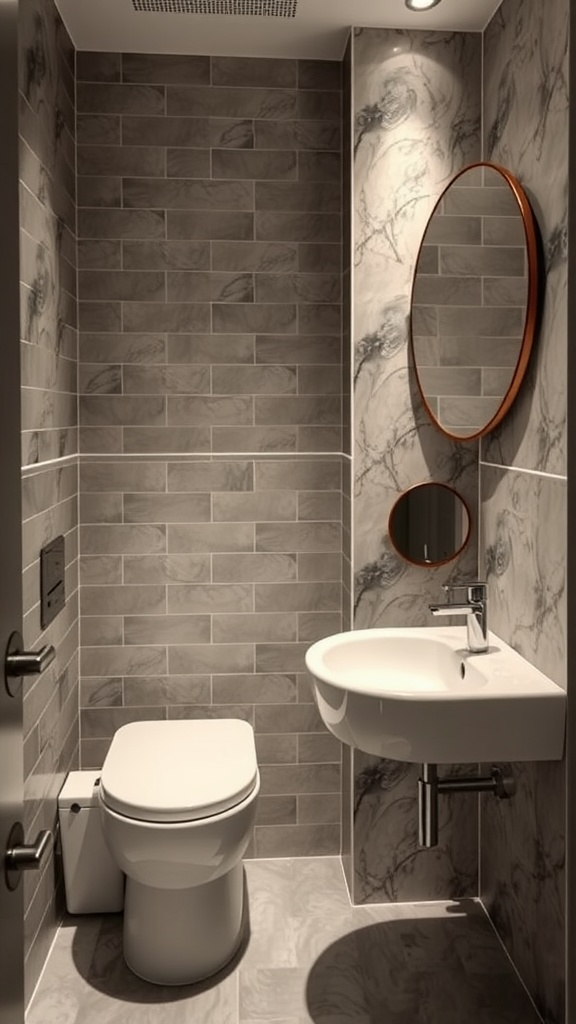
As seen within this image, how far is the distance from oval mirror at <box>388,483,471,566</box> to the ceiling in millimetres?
1303

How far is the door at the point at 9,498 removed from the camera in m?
0.92

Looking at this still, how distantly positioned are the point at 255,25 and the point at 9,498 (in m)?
2.12

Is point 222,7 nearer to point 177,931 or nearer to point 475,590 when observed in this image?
→ point 475,590

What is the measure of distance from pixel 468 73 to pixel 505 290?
0.78 meters

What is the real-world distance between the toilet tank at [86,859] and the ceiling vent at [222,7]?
2205mm

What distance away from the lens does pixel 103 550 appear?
2.88 meters

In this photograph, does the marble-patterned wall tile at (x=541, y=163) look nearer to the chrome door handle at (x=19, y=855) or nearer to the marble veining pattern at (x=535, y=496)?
the marble veining pattern at (x=535, y=496)

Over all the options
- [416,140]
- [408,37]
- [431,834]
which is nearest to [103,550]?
[431,834]

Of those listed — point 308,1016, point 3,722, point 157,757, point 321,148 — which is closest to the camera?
point 3,722

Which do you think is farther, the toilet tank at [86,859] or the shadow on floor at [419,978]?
the toilet tank at [86,859]

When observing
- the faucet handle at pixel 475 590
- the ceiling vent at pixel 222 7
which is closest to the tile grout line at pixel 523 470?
the faucet handle at pixel 475 590

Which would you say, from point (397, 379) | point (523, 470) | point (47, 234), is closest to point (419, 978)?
point (523, 470)

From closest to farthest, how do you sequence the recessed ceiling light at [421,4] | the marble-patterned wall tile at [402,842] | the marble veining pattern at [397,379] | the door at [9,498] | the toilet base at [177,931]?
the door at [9,498] → the toilet base at [177,931] → the recessed ceiling light at [421,4] → the marble veining pattern at [397,379] → the marble-patterned wall tile at [402,842]

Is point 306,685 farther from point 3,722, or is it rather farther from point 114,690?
point 3,722
